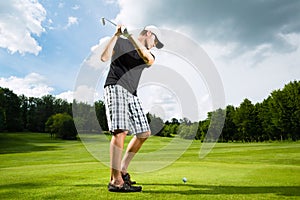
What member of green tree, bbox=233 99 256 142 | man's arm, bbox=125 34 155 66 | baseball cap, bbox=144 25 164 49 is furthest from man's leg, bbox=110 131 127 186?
green tree, bbox=233 99 256 142

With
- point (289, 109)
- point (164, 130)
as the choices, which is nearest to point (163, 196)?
point (164, 130)

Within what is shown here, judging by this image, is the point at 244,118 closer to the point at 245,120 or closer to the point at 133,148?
the point at 245,120

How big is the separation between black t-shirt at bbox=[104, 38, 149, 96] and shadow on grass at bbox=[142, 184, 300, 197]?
1.37 metres

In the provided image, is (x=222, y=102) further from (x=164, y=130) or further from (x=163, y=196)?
(x=163, y=196)

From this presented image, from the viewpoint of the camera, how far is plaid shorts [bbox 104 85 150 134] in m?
4.11

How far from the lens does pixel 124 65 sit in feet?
14.1

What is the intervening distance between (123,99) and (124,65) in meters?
0.47

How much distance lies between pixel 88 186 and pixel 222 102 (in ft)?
12.9

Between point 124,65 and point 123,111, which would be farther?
point 124,65

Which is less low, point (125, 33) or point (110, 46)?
point (125, 33)

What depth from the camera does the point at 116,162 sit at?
4066 mm

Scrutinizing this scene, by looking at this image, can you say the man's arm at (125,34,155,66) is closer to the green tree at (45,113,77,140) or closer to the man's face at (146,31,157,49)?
the man's face at (146,31,157,49)

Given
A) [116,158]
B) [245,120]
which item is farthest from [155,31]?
[245,120]

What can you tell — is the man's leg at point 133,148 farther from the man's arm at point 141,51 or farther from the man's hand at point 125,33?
the man's hand at point 125,33
